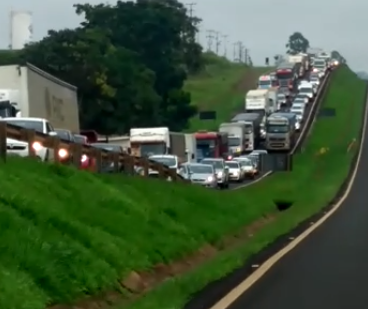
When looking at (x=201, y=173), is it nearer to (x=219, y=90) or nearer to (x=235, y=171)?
(x=235, y=171)

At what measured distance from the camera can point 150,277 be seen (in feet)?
56.8

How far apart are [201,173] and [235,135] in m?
33.6

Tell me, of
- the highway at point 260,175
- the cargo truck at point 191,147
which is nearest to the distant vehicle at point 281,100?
the highway at point 260,175

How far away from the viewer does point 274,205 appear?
45219 millimetres

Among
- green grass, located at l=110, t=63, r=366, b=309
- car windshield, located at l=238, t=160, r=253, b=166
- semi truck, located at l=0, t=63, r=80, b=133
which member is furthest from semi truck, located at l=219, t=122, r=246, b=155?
semi truck, located at l=0, t=63, r=80, b=133

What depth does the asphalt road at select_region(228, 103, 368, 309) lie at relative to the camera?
46.4 feet

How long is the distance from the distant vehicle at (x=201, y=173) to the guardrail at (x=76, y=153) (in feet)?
56.8

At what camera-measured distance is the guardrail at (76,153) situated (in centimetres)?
2184

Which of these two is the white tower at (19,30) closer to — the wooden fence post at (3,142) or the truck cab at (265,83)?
the truck cab at (265,83)

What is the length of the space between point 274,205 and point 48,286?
33.0m

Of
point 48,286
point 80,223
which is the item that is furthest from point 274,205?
point 48,286

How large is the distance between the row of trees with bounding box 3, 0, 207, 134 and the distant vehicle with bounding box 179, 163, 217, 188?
3227 centimetres

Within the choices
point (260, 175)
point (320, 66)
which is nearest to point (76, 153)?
point (260, 175)

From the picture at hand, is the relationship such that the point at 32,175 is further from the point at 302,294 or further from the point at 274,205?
the point at 274,205
